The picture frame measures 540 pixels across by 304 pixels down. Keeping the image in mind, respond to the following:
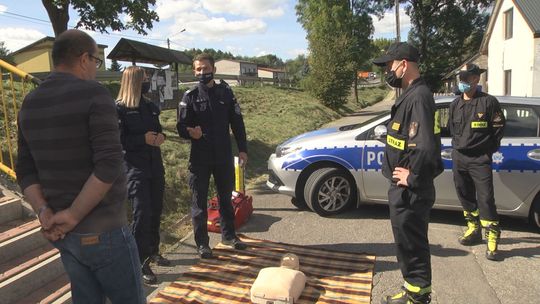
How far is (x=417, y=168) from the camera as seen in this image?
3.12 meters

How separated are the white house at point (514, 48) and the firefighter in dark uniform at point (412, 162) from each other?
18.9 meters

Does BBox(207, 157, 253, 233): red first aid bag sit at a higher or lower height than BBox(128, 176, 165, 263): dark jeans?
lower

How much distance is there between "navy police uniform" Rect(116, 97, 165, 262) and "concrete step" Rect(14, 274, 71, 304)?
0.71 m

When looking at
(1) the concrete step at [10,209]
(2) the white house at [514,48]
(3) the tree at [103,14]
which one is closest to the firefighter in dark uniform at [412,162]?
(1) the concrete step at [10,209]

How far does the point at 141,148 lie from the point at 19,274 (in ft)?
4.74

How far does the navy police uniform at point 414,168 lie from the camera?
312 cm

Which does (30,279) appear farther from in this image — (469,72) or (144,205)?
(469,72)

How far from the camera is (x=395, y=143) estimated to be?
331 centimetres

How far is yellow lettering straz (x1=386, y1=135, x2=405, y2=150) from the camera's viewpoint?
10.6 feet

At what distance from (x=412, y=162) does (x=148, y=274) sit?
8.71ft

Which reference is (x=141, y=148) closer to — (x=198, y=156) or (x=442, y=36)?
(x=198, y=156)

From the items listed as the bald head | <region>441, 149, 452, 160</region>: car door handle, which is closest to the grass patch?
<region>441, 149, 452, 160</region>: car door handle

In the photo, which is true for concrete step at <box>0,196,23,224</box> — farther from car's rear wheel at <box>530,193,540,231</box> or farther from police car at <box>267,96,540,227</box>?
car's rear wheel at <box>530,193,540,231</box>

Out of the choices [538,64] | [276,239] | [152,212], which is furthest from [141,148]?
[538,64]
